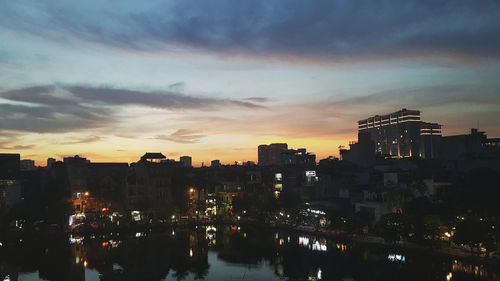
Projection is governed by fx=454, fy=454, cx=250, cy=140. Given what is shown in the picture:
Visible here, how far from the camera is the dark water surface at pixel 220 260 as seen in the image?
29.7 m

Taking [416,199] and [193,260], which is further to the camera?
[416,199]

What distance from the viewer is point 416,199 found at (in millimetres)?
39500

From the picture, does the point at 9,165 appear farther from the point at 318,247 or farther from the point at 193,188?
the point at 318,247

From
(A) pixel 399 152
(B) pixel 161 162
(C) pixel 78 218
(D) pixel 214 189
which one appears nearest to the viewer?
(C) pixel 78 218

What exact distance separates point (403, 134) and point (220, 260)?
109 metres

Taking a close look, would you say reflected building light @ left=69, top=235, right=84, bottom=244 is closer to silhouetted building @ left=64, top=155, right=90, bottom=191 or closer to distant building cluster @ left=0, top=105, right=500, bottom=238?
distant building cluster @ left=0, top=105, right=500, bottom=238

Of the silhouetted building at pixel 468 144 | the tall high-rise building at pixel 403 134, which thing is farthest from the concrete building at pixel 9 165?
the tall high-rise building at pixel 403 134

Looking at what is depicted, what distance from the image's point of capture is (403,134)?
437 ft

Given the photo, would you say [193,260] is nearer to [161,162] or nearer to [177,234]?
[177,234]

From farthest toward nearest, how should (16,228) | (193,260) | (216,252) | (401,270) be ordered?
1. (16,228)
2. (216,252)
3. (193,260)
4. (401,270)

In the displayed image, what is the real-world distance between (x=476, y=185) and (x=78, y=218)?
42295 millimetres

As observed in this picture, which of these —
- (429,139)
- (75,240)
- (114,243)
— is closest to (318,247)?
(114,243)

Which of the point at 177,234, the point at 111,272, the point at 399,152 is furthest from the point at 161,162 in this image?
the point at 399,152

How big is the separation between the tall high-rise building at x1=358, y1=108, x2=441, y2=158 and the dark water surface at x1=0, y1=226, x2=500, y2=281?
292ft
